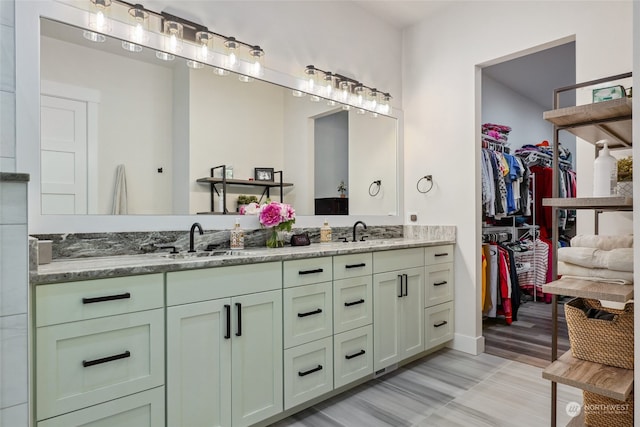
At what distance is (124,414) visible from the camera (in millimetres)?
1503

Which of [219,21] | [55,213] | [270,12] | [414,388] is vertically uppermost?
[270,12]

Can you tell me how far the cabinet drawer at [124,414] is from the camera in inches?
54.4

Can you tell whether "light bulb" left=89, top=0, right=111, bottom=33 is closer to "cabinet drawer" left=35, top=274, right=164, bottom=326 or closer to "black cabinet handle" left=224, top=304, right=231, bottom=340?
"cabinet drawer" left=35, top=274, right=164, bottom=326

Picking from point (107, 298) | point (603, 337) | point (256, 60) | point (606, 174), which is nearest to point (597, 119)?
point (606, 174)

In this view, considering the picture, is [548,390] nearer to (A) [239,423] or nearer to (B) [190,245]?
(A) [239,423]

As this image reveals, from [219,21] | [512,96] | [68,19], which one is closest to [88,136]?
[68,19]

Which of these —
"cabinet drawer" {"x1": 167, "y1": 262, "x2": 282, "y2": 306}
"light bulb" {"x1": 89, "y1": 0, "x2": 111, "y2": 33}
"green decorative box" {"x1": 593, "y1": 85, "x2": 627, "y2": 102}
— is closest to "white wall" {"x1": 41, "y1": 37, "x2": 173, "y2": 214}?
"light bulb" {"x1": 89, "y1": 0, "x2": 111, "y2": 33}

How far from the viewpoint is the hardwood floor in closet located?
3.04m

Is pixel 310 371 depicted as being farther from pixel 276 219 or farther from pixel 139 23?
pixel 139 23

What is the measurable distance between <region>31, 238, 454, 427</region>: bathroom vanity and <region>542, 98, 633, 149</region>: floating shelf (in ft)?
4.16

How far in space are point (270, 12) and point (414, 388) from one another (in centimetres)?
275

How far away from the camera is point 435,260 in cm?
305

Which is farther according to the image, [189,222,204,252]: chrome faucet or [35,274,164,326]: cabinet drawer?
[189,222,204,252]: chrome faucet

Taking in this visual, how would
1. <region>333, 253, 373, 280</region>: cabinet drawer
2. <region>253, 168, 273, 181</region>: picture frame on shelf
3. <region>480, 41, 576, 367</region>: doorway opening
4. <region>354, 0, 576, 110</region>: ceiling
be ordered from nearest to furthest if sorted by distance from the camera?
<region>333, 253, 373, 280</region>: cabinet drawer, <region>253, 168, 273, 181</region>: picture frame on shelf, <region>354, 0, 576, 110</region>: ceiling, <region>480, 41, 576, 367</region>: doorway opening
